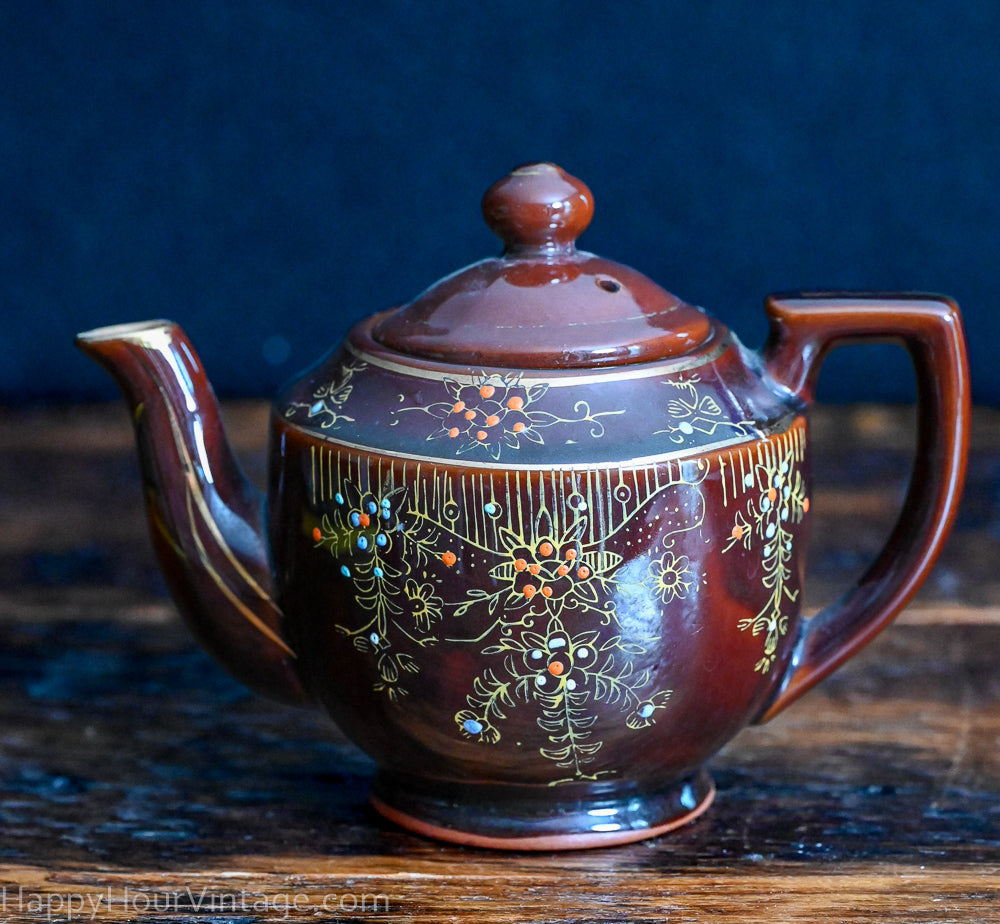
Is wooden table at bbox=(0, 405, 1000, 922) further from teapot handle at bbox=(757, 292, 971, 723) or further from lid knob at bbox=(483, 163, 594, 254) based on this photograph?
lid knob at bbox=(483, 163, 594, 254)

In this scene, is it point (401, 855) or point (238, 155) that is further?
point (238, 155)

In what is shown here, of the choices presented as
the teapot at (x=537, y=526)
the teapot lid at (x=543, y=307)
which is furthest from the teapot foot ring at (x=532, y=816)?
the teapot lid at (x=543, y=307)

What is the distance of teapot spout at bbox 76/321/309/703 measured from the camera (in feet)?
2.35

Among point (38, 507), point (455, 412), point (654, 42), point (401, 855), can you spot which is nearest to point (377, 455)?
point (455, 412)

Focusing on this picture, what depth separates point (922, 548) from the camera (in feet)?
2.42

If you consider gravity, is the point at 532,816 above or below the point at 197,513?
below

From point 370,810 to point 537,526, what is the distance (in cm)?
21

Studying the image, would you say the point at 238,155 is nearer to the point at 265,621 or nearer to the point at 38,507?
the point at 38,507

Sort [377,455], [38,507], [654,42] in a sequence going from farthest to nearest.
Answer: [654,42] < [38,507] < [377,455]

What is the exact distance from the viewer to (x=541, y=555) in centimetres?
63

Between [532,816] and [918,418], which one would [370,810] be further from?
[918,418]

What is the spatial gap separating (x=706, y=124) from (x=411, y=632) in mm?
1003

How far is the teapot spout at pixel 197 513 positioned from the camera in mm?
716

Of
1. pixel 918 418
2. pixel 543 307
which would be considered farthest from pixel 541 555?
pixel 918 418
